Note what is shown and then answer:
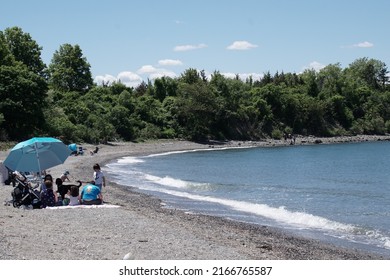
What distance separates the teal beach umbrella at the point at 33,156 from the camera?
674 inches

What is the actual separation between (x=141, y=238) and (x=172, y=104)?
81.2 metres

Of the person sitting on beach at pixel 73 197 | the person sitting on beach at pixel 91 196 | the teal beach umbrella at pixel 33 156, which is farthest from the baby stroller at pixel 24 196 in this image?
the person sitting on beach at pixel 91 196

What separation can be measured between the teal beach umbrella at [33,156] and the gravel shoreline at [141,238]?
4.71 feet

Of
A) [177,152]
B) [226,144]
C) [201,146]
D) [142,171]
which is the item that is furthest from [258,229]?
[226,144]

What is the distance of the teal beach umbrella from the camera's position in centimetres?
1712

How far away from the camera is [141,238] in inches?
493

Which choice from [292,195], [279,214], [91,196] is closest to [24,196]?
[91,196]

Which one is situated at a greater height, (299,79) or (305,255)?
(299,79)

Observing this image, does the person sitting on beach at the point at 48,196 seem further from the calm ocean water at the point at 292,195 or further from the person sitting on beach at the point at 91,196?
the calm ocean water at the point at 292,195

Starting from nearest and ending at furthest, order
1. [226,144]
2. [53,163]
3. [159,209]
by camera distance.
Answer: [53,163] < [159,209] < [226,144]

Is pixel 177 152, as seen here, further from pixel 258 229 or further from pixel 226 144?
pixel 258 229

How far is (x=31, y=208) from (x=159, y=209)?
17.6 ft

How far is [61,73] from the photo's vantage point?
316 ft

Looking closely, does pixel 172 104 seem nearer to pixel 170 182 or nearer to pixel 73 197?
pixel 170 182
